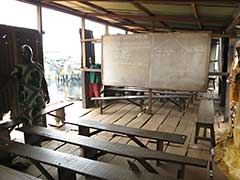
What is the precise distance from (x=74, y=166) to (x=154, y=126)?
107 inches

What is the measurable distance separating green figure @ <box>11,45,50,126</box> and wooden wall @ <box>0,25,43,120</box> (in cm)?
32

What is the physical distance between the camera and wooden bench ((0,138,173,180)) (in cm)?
173

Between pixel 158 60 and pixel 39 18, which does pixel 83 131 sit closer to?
pixel 39 18

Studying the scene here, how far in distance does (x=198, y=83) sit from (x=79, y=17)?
307 cm

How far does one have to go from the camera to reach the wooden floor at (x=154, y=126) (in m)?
2.73

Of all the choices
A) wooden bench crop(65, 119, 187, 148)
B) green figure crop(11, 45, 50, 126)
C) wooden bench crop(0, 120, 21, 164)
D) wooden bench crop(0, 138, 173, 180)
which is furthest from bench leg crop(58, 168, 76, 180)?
green figure crop(11, 45, 50, 126)

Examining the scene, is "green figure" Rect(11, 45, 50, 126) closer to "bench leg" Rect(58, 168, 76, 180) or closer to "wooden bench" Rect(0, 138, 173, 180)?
"wooden bench" Rect(0, 138, 173, 180)

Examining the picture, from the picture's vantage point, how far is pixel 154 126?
14.4ft

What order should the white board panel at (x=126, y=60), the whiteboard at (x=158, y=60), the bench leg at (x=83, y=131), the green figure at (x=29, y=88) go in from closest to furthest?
1. the green figure at (x=29, y=88)
2. the bench leg at (x=83, y=131)
3. the whiteboard at (x=158, y=60)
4. the white board panel at (x=126, y=60)

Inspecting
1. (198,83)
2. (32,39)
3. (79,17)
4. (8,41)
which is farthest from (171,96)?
(8,41)

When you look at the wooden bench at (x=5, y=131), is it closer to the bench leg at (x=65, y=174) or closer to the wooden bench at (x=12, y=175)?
the wooden bench at (x=12, y=175)

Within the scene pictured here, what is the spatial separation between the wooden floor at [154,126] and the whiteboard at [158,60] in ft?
2.27

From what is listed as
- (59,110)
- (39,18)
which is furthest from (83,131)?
(39,18)

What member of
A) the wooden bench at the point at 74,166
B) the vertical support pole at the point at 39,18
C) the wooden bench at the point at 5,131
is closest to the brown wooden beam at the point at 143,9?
the vertical support pole at the point at 39,18
